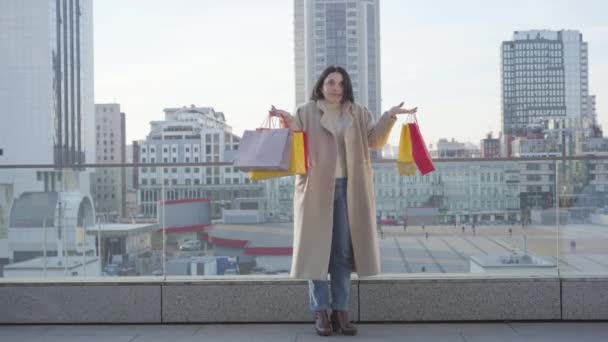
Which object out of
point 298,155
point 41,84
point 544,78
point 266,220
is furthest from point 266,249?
point 544,78

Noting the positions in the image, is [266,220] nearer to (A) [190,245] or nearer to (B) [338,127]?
(A) [190,245]

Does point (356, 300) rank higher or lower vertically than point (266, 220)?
lower

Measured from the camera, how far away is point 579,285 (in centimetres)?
416

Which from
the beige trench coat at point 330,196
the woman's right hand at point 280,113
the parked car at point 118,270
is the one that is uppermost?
the woman's right hand at point 280,113

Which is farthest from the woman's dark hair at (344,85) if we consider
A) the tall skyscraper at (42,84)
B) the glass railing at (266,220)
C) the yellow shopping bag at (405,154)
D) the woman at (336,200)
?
the tall skyscraper at (42,84)

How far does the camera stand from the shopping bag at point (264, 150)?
3.82 metres

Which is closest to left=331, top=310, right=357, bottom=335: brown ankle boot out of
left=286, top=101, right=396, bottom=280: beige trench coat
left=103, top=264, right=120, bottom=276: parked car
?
left=286, top=101, right=396, bottom=280: beige trench coat

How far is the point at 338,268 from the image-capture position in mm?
3869

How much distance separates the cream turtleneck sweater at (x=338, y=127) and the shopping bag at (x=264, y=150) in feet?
0.75

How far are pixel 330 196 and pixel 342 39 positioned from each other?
12996cm

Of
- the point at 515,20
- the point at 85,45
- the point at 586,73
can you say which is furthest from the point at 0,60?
the point at 586,73

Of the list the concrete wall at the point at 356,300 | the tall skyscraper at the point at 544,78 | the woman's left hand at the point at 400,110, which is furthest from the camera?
the tall skyscraper at the point at 544,78

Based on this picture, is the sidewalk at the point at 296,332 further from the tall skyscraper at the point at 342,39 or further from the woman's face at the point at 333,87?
the tall skyscraper at the point at 342,39

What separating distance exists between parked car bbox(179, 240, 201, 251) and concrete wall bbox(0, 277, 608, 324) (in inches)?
11.8
